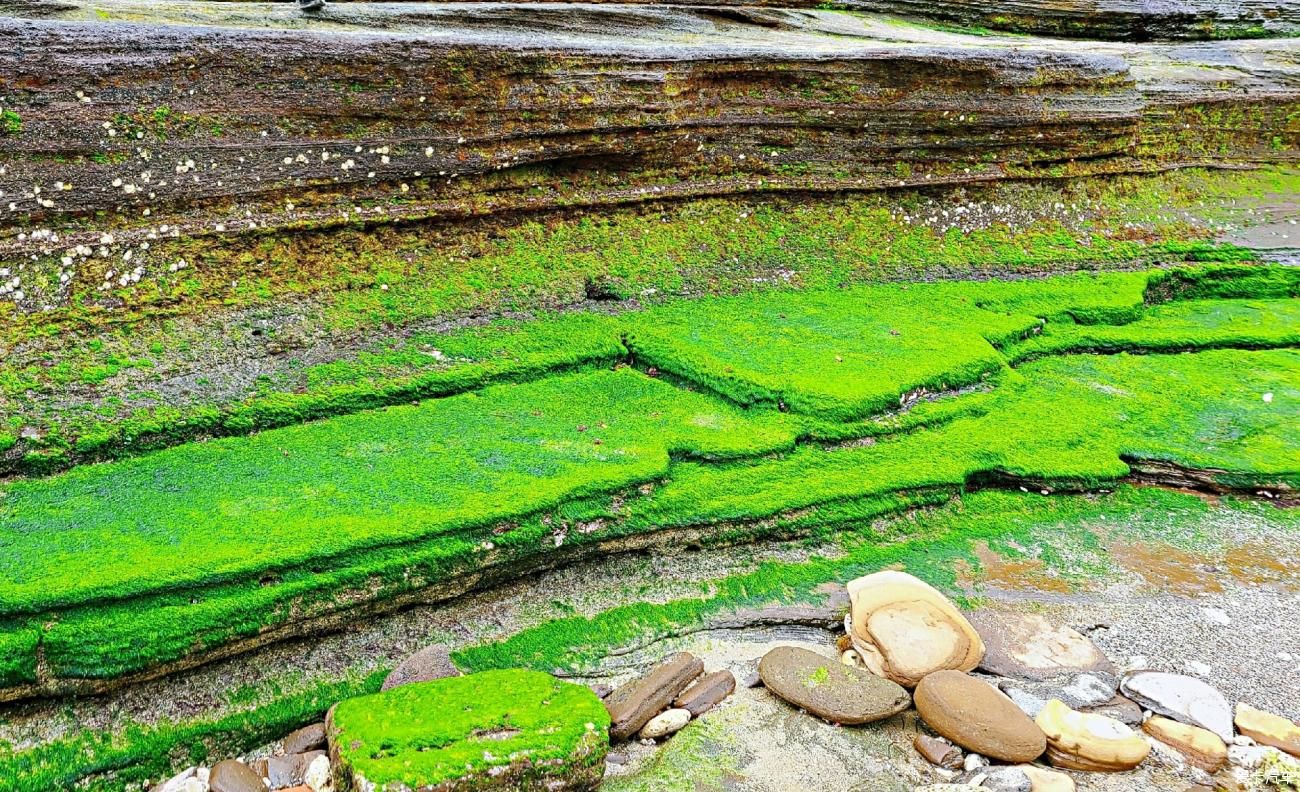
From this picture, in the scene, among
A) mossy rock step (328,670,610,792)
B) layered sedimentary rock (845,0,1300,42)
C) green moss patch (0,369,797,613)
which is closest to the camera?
mossy rock step (328,670,610,792)

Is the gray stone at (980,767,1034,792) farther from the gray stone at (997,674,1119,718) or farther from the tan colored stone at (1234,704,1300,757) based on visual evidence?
the tan colored stone at (1234,704,1300,757)

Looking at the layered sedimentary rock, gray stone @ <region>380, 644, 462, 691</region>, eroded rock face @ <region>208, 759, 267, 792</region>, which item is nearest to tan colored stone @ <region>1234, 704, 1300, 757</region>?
gray stone @ <region>380, 644, 462, 691</region>

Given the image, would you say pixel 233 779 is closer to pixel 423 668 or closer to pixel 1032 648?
pixel 423 668

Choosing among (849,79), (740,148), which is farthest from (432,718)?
(849,79)

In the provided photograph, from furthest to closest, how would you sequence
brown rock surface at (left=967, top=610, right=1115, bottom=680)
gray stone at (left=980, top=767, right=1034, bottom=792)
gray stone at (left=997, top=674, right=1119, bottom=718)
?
brown rock surface at (left=967, top=610, right=1115, bottom=680) < gray stone at (left=997, top=674, right=1119, bottom=718) < gray stone at (left=980, top=767, right=1034, bottom=792)

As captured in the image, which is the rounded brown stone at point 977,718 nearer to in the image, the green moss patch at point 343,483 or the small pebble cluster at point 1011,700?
the small pebble cluster at point 1011,700

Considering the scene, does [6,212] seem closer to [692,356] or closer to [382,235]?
[382,235]

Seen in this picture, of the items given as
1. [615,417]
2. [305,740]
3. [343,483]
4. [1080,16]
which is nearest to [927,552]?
[615,417]
